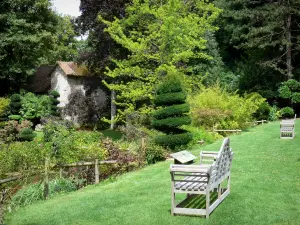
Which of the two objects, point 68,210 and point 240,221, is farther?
point 68,210

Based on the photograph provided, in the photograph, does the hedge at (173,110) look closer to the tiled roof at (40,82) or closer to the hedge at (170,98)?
the hedge at (170,98)

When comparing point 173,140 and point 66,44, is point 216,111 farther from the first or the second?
point 66,44

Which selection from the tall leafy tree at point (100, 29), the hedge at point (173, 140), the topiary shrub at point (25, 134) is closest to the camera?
the hedge at point (173, 140)

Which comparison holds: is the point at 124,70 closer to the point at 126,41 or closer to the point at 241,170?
the point at 126,41

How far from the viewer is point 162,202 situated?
7633mm

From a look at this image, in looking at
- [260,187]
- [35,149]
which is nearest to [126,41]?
[35,149]

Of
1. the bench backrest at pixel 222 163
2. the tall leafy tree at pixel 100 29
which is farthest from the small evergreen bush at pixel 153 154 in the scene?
the tall leafy tree at pixel 100 29

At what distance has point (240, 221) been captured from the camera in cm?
631

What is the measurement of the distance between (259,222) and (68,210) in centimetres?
375

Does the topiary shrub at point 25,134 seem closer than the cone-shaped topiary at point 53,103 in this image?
Yes

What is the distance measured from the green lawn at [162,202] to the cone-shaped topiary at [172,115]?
3.35 metres

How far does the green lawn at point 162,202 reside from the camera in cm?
656

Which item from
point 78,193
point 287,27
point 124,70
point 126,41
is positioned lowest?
point 78,193

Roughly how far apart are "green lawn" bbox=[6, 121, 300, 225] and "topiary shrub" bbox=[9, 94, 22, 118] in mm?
21877
